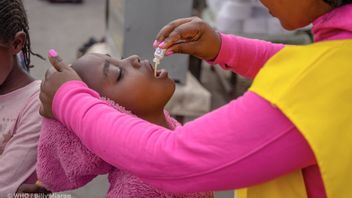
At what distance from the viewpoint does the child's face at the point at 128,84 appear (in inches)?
58.9

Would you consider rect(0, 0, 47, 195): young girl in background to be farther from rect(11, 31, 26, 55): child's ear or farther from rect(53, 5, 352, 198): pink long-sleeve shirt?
rect(53, 5, 352, 198): pink long-sleeve shirt

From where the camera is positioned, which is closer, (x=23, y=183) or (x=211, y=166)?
(x=211, y=166)

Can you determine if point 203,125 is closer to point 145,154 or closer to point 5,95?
point 145,154

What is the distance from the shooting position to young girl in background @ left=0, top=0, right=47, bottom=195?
1.71 metres

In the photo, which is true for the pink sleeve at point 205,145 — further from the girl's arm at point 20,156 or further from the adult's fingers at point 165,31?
the girl's arm at point 20,156

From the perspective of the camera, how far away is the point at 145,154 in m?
1.13

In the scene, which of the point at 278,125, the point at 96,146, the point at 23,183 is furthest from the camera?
the point at 23,183

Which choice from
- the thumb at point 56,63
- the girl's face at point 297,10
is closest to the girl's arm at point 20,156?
the thumb at point 56,63

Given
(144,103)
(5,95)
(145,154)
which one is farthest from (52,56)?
(5,95)

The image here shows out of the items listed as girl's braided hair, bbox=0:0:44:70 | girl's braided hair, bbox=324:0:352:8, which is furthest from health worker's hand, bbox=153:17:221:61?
girl's braided hair, bbox=0:0:44:70

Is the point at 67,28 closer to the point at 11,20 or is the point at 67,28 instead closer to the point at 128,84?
the point at 11,20

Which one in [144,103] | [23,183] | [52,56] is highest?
[52,56]

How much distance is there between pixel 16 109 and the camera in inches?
69.6

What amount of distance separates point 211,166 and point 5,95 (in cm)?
93
